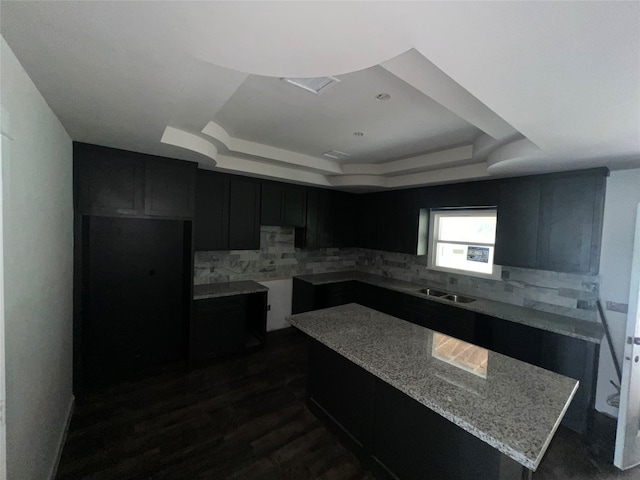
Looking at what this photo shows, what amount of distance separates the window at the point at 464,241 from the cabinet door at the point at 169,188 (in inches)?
130

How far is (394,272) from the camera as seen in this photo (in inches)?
178

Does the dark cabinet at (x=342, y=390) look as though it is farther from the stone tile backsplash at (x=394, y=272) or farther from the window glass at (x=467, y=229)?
the window glass at (x=467, y=229)

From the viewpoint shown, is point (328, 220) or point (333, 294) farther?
point (328, 220)

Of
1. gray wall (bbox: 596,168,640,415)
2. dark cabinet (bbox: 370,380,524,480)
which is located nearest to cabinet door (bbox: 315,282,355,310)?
dark cabinet (bbox: 370,380,524,480)

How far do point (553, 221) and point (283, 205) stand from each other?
317 centimetres

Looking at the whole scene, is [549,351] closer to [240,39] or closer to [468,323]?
[468,323]

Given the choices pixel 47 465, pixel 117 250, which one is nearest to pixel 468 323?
pixel 47 465

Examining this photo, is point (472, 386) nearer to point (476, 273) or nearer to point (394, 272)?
point (476, 273)

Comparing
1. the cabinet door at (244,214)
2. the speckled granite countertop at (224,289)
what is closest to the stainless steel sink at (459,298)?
the speckled granite countertop at (224,289)

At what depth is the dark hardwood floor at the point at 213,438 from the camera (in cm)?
180

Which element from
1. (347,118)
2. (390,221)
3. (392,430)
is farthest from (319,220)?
(392,430)

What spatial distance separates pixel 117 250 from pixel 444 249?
4146 millimetres

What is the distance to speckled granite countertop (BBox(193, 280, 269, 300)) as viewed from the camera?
3121 millimetres

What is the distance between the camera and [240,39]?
3.06 ft
